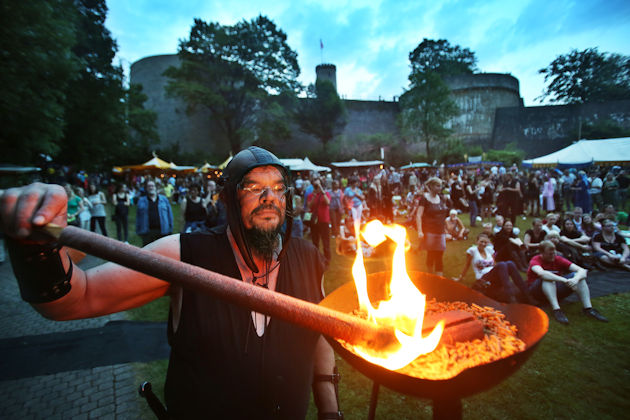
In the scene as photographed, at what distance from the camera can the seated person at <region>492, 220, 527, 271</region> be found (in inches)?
275

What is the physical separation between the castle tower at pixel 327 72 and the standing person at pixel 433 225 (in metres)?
49.5

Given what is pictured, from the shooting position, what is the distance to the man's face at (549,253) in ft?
19.4

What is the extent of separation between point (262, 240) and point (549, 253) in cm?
653

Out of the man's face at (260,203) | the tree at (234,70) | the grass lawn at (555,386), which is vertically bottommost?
the grass lawn at (555,386)

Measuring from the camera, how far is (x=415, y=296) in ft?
5.19

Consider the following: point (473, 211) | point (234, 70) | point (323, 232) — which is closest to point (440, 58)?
point (234, 70)

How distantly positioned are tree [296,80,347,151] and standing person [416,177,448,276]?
38.1 m

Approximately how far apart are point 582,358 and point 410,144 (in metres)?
45.4

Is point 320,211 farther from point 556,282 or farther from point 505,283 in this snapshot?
point 556,282

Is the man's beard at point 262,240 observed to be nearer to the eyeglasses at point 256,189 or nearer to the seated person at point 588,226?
the eyeglasses at point 256,189

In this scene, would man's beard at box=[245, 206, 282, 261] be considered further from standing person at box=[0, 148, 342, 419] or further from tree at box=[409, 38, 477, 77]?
tree at box=[409, 38, 477, 77]

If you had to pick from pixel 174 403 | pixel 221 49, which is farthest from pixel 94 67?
pixel 174 403

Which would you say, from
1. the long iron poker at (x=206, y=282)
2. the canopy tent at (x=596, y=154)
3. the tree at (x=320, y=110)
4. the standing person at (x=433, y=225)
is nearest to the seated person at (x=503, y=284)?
the standing person at (x=433, y=225)

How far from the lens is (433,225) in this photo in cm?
656
